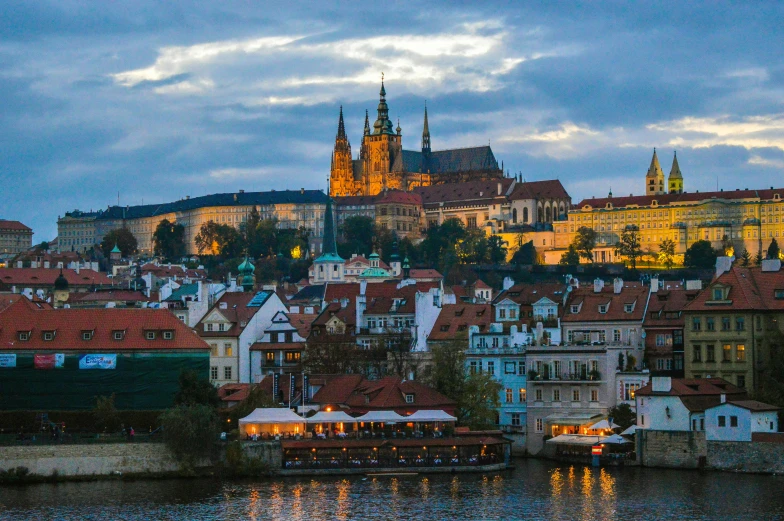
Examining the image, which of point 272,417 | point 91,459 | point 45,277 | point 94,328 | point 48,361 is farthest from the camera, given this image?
point 45,277

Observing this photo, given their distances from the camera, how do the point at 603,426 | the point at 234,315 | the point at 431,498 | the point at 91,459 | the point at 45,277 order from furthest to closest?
the point at 45,277 < the point at 234,315 < the point at 603,426 < the point at 91,459 < the point at 431,498

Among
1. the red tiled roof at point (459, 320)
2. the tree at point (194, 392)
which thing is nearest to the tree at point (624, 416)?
the red tiled roof at point (459, 320)

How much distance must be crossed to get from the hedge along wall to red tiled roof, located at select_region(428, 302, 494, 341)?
17153mm

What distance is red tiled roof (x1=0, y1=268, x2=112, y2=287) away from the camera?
18300 centimetres

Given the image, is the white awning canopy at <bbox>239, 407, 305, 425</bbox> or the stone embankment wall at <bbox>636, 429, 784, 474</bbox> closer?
the stone embankment wall at <bbox>636, 429, 784, 474</bbox>

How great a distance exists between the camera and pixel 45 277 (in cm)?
18600

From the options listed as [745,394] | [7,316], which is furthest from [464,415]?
[7,316]

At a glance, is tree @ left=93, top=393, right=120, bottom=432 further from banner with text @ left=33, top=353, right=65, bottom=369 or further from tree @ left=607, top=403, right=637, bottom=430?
tree @ left=607, top=403, right=637, bottom=430

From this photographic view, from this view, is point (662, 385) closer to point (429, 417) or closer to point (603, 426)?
point (603, 426)

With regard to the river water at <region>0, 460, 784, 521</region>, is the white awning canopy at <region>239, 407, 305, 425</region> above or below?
above

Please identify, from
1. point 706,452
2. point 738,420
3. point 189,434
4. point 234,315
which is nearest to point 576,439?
point 706,452

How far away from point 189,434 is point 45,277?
114m

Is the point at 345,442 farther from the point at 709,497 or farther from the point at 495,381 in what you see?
the point at 709,497

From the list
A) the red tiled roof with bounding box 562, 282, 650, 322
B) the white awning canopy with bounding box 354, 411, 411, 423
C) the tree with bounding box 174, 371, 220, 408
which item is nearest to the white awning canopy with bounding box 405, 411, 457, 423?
the white awning canopy with bounding box 354, 411, 411, 423
